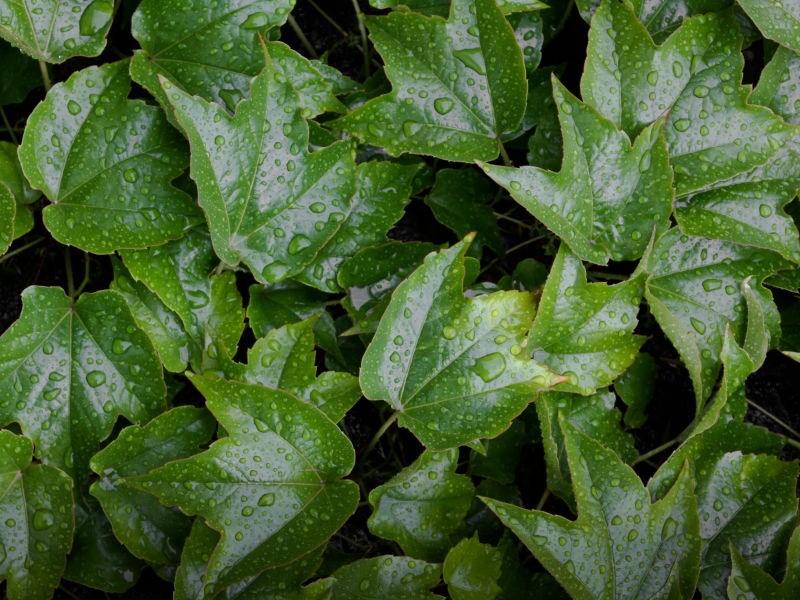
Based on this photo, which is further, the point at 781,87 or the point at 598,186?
the point at 781,87

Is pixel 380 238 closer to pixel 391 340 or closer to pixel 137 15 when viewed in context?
pixel 391 340

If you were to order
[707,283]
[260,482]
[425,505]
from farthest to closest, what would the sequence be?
[707,283] → [425,505] → [260,482]

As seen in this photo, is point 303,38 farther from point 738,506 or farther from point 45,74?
point 738,506

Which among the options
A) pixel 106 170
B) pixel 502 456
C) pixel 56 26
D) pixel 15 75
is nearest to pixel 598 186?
pixel 502 456

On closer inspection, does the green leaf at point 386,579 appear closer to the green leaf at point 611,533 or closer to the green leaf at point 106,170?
the green leaf at point 611,533

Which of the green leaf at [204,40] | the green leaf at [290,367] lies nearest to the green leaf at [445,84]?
the green leaf at [204,40]

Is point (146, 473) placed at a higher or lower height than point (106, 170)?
lower
